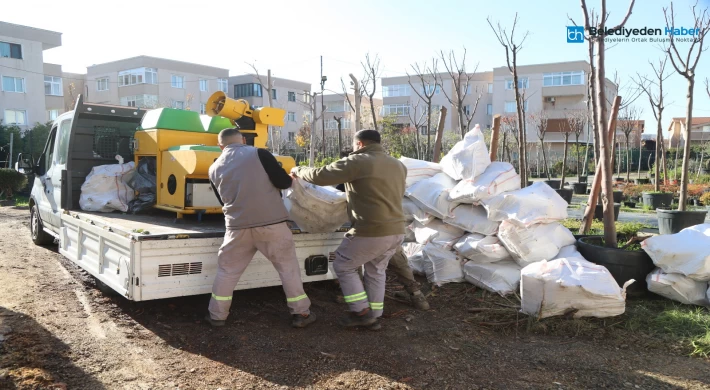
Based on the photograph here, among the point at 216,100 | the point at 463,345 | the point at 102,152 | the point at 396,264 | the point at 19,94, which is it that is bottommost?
the point at 463,345

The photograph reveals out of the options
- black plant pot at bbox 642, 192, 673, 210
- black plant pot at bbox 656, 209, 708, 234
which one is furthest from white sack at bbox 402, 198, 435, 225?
black plant pot at bbox 642, 192, 673, 210

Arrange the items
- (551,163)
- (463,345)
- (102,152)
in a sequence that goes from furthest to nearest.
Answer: (551,163) → (102,152) → (463,345)

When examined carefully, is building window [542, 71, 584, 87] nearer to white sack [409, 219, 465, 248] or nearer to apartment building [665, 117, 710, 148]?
apartment building [665, 117, 710, 148]

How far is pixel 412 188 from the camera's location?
655 centimetres

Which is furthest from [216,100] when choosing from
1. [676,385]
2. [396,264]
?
[676,385]

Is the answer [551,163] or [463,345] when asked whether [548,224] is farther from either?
[551,163]

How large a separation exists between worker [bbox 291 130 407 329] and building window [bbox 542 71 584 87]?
135 ft

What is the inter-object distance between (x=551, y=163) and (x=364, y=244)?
105ft

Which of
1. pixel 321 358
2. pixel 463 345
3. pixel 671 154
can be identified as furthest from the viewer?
pixel 671 154

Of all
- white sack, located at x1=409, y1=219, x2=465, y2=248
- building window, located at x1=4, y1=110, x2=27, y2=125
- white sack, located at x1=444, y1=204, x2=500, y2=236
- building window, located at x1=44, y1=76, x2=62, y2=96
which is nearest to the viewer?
white sack, located at x1=444, y1=204, x2=500, y2=236

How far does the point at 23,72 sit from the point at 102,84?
12.0m

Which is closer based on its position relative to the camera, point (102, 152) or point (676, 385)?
point (676, 385)

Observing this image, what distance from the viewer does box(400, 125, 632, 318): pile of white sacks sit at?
459 centimetres

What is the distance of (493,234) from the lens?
5.66 m
